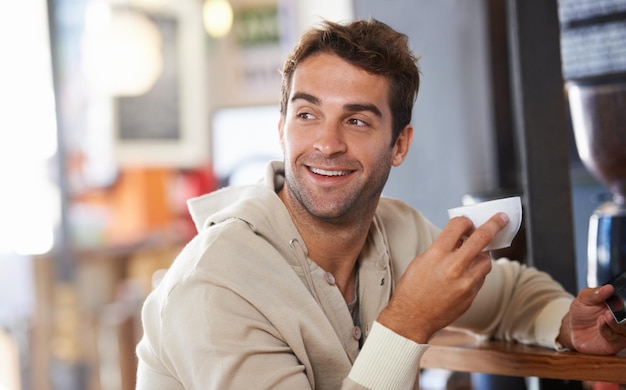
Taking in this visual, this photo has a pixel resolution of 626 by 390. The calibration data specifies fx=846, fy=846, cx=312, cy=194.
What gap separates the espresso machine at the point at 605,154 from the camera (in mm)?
1773

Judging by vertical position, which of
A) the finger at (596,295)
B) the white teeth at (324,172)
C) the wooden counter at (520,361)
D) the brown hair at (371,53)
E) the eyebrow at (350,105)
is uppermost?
the brown hair at (371,53)

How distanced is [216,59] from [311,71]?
4.99 m

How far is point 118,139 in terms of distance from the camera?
5.72 meters

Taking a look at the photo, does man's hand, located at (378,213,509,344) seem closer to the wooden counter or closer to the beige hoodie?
the beige hoodie

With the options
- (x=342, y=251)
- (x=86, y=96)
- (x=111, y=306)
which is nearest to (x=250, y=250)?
(x=342, y=251)

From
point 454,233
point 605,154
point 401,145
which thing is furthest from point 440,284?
point 605,154

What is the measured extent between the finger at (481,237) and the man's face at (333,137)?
281 mm

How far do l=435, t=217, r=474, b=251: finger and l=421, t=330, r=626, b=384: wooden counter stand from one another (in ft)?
0.92

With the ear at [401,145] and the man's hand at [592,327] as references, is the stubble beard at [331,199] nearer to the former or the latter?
the ear at [401,145]

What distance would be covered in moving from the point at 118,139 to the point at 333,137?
4444 mm

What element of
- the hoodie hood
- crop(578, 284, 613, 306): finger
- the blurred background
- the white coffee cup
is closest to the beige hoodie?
the hoodie hood

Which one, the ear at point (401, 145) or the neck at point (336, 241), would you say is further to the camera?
the ear at point (401, 145)

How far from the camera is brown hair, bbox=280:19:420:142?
154cm

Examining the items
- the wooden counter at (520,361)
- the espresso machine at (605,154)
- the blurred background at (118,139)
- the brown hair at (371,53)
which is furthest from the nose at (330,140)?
the blurred background at (118,139)
